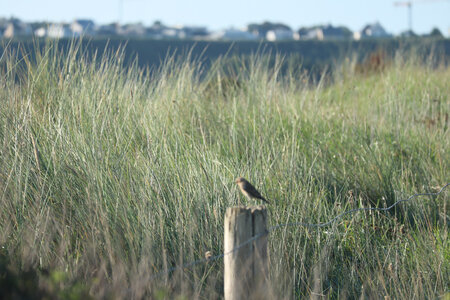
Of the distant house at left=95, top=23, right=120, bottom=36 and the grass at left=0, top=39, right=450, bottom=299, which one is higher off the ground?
the distant house at left=95, top=23, right=120, bottom=36

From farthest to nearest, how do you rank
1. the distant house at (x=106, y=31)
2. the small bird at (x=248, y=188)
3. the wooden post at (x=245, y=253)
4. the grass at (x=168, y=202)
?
1. the distant house at (x=106, y=31)
2. the grass at (x=168, y=202)
3. the small bird at (x=248, y=188)
4. the wooden post at (x=245, y=253)

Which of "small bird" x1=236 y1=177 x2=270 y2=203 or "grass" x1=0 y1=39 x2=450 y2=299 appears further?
"grass" x1=0 y1=39 x2=450 y2=299

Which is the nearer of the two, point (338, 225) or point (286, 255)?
point (286, 255)

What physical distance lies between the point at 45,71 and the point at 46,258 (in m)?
2.04

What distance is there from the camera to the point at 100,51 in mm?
5453

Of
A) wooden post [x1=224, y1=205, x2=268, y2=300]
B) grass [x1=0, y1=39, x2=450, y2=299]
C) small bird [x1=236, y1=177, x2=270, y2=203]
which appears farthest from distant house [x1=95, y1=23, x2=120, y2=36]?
wooden post [x1=224, y1=205, x2=268, y2=300]

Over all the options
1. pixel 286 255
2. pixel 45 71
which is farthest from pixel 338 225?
pixel 45 71

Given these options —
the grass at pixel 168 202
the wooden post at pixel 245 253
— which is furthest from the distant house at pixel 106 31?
the wooden post at pixel 245 253

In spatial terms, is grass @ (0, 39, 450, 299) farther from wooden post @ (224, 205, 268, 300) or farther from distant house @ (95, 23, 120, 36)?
distant house @ (95, 23, 120, 36)

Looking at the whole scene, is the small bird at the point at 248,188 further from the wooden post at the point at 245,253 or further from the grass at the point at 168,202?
the grass at the point at 168,202

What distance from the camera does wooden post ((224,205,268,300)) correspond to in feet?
7.05

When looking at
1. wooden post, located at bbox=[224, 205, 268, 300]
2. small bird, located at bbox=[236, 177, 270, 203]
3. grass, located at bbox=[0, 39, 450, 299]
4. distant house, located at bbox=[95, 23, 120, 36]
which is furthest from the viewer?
distant house, located at bbox=[95, 23, 120, 36]

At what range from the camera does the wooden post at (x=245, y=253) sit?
7.05 feet

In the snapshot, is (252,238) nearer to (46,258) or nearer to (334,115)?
(46,258)
